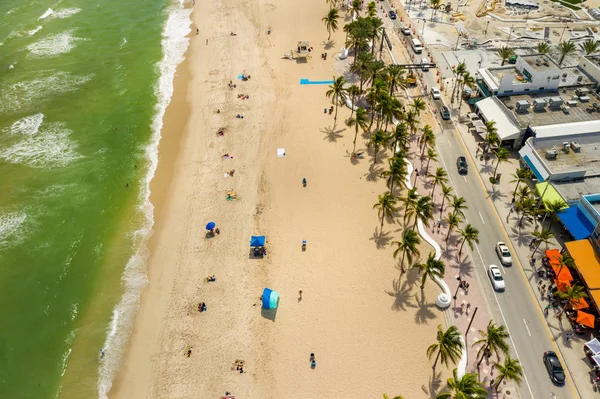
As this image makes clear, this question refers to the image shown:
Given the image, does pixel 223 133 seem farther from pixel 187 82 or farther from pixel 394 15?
pixel 394 15

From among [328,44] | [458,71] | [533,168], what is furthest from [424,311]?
[328,44]

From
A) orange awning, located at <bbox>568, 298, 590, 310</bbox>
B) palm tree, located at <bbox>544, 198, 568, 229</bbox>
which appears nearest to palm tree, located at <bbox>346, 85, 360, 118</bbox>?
palm tree, located at <bbox>544, 198, 568, 229</bbox>

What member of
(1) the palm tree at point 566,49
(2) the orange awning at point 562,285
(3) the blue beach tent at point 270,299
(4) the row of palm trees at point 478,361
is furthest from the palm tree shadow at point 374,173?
(1) the palm tree at point 566,49

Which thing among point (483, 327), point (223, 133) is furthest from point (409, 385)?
point (223, 133)

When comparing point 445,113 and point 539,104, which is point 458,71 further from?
point 539,104

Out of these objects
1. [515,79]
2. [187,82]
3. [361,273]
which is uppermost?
[515,79]

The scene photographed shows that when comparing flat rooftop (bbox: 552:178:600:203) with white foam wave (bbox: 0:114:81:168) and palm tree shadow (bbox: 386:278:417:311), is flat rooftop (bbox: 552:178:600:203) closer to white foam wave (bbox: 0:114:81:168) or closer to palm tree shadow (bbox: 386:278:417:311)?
palm tree shadow (bbox: 386:278:417:311)

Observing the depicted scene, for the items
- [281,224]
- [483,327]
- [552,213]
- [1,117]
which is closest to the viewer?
[483,327]
